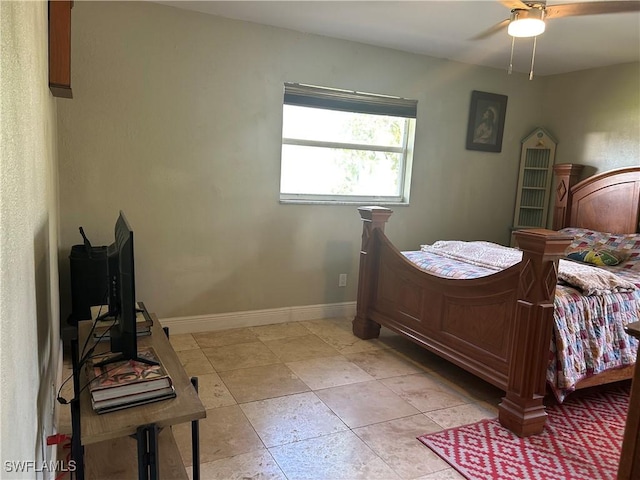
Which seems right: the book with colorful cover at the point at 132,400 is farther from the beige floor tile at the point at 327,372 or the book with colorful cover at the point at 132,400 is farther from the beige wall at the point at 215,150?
the beige wall at the point at 215,150

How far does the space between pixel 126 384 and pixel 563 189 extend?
4260mm

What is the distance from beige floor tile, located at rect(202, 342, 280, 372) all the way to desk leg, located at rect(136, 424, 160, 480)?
1.64 metres

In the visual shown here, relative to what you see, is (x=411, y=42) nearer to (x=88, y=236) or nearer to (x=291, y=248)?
(x=291, y=248)

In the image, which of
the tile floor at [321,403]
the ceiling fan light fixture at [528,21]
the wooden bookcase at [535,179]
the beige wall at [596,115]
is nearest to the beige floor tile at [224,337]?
the tile floor at [321,403]

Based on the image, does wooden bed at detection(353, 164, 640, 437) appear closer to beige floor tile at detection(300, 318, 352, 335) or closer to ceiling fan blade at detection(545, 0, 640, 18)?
beige floor tile at detection(300, 318, 352, 335)

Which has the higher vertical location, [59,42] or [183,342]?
[59,42]

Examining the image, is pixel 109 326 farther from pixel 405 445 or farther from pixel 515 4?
pixel 515 4

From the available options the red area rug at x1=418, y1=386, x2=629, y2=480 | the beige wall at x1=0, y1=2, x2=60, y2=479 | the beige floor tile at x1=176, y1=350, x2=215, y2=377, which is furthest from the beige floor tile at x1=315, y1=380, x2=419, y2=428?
the beige wall at x1=0, y1=2, x2=60, y2=479

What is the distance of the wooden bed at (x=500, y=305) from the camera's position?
2256 millimetres

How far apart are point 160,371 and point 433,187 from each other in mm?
3395

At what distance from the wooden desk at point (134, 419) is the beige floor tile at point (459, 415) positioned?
4.48 feet

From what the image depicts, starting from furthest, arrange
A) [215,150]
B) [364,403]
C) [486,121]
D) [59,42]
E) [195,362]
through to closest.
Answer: [486,121]
[215,150]
[195,362]
[364,403]
[59,42]

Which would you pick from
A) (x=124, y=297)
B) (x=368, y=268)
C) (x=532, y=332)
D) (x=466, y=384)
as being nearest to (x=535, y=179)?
(x=368, y=268)

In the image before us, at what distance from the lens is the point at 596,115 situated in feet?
14.0
